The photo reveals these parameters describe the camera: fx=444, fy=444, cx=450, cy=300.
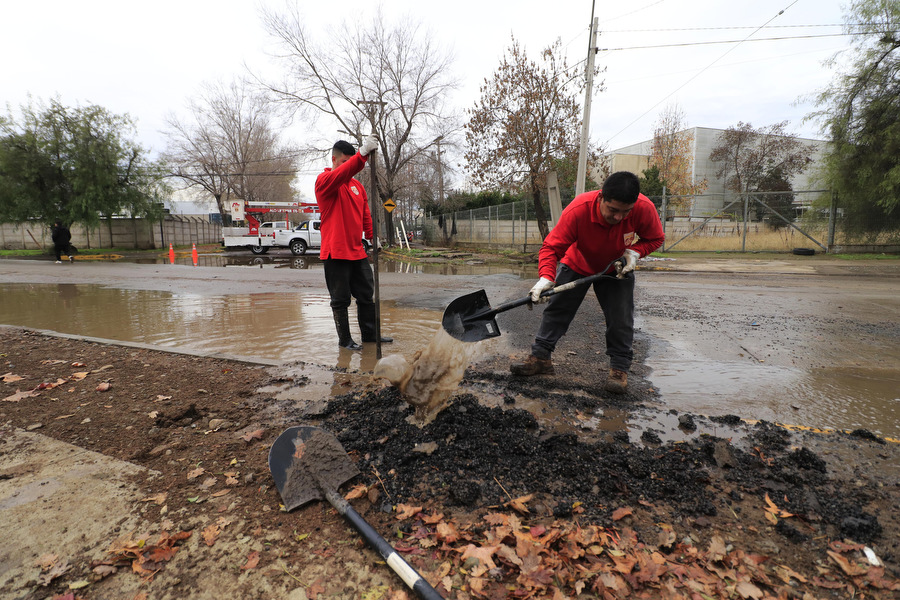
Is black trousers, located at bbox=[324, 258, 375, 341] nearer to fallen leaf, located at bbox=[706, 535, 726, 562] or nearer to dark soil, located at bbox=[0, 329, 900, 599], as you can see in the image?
dark soil, located at bbox=[0, 329, 900, 599]

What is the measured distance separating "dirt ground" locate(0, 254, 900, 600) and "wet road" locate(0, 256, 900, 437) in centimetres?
77

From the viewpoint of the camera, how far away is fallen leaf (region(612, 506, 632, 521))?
2019 mm

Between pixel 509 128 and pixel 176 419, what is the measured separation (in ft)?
57.9

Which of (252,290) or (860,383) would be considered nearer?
(860,383)

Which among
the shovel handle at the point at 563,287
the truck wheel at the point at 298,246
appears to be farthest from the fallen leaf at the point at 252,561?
the truck wheel at the point at 298,246

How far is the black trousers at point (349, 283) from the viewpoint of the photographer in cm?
454

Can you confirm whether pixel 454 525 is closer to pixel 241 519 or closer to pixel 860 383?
pixel 241 519

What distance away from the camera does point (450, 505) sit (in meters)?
2.13

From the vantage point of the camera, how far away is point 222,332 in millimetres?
5711

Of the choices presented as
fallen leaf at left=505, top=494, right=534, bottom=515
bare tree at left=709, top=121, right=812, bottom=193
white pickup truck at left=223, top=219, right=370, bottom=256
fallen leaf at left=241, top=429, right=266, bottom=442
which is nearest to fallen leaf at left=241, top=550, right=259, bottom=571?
fallen leaf at left=241, top=429, right=266, bottom=442

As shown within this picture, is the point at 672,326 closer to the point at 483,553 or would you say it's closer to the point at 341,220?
the point at 341,220

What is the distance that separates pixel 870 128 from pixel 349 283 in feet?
64.6

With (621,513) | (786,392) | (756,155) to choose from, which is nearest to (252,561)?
(621,513)

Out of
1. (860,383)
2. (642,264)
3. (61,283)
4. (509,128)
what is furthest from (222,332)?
(509,128)
